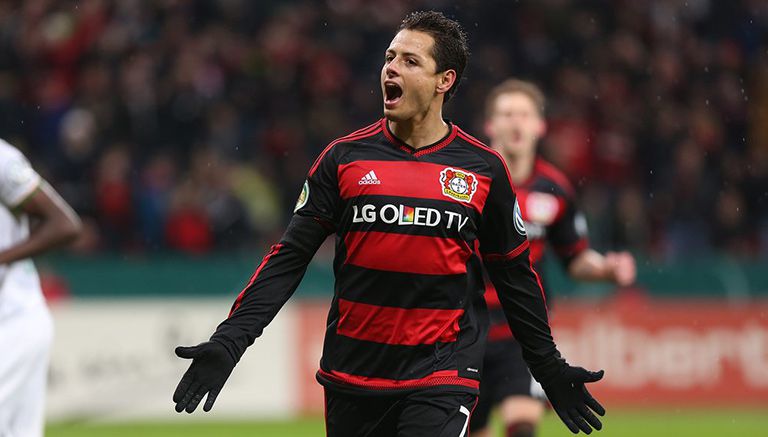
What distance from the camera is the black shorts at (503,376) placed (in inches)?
305

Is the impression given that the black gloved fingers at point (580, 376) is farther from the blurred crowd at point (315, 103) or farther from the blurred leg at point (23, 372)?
the blurred crowd at point (315, 103)

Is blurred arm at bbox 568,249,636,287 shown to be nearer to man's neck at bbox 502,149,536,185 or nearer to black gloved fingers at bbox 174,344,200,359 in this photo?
man's neck at bbox 502,149,536,185

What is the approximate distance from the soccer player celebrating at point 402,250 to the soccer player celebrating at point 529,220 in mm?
2285

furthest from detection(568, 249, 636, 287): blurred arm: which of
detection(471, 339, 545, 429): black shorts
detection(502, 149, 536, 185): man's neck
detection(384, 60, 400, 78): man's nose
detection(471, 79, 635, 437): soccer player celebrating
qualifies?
detection(384, 60, 400, 78): man's nose

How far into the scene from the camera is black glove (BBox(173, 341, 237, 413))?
16.9 ft

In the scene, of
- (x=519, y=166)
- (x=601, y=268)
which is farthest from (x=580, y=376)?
(x=519, y=166)

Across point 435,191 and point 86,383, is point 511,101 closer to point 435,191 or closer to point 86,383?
point 435,191

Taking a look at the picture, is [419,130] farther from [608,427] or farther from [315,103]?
[315,103]

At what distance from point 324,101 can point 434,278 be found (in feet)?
36.8

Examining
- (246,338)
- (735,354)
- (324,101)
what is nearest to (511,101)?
(246,338)

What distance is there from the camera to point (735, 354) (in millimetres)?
14461

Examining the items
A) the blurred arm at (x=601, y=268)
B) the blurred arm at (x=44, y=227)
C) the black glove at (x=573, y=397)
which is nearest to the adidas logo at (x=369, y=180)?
the black glove at (x=573, y=397)

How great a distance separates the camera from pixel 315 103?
1650cm

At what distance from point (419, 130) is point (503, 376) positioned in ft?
8.72
